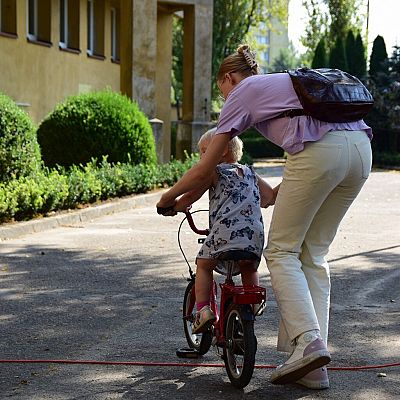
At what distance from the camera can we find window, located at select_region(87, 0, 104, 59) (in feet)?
95.4

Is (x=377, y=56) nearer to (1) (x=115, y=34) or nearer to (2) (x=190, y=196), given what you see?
(1) (x=115, y=34)

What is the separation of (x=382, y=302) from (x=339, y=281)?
109cm

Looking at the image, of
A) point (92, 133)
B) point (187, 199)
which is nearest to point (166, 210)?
point (187, 199)

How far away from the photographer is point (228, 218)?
18.3 ft

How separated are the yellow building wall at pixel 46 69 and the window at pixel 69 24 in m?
0.28

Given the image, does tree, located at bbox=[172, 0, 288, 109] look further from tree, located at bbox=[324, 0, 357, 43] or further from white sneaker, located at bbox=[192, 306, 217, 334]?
white sneaker, located at bbox=[192, 306, 217, 334]

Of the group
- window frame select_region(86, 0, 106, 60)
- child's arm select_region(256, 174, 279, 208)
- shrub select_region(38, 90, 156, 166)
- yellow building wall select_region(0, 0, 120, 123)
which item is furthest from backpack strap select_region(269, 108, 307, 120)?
window frame select_region(86, 0, 106, 60)

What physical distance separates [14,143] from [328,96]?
33.2 ft

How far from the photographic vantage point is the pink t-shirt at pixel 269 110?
17.2ft

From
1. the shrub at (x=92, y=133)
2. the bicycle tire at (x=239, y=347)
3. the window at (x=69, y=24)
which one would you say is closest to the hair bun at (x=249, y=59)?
the bicycle tire at (x=239, y=347)

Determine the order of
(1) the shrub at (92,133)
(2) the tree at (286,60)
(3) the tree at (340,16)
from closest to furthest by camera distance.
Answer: (1) the shrub at (92,133)
(3) the tree at (340,16)
(2) the tree at (286,60)

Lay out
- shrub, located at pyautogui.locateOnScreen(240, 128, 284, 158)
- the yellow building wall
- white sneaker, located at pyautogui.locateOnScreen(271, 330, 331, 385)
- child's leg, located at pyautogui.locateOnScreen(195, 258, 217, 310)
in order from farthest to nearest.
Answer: shrub, located at pyautogui.locateOnScreen(240, 128, 284, 158), the yellow building wall, child's leg, located at pyautogui.locateOnScreen(195, 258, 217, 310), white sneaker, located at pyautogui.locateOnScreen(271, 330, 331, 385)

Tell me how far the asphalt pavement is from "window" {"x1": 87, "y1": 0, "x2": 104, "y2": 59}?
609 inches

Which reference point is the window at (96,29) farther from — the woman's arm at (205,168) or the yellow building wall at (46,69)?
the woman's arm at (205,168)
